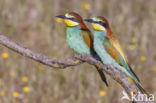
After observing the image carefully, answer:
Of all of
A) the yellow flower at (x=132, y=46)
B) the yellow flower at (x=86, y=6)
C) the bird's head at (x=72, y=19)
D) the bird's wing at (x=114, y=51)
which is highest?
the bird's head at (x=72, y=19)

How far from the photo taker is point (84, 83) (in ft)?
16.1

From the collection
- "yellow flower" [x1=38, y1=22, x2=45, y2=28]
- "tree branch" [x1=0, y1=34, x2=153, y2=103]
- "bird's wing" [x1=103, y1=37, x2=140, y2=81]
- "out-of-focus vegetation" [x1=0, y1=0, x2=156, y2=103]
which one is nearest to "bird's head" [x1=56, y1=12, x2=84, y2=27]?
"bird's wing" [x1=103, y1=37, x2=140, y2=81]

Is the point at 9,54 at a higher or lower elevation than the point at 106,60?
lower

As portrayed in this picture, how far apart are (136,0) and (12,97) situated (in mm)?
3269

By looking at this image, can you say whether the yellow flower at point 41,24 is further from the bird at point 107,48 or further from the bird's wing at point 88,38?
the bird at point 107,48

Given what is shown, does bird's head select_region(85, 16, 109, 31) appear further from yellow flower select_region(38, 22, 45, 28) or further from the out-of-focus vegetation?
yellow flower select_region(38, 22, 45, 28)

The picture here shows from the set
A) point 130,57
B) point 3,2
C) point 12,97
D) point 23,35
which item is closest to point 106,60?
point 12,97

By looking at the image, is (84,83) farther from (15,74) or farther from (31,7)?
(31,7)

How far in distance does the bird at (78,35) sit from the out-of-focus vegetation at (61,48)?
35.0 inches

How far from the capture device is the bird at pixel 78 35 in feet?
12.3

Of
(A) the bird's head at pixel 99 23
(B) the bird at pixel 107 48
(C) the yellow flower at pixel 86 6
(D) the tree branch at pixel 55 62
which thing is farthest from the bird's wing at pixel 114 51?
(C) the yellow flower at pixel 86 6

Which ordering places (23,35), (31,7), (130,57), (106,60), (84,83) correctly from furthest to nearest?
(31,7)
(23,35)
(130,57)
(84,83)
(106,60)

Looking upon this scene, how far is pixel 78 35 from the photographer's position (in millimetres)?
3875

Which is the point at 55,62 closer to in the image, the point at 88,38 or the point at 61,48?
the point at 88,38
